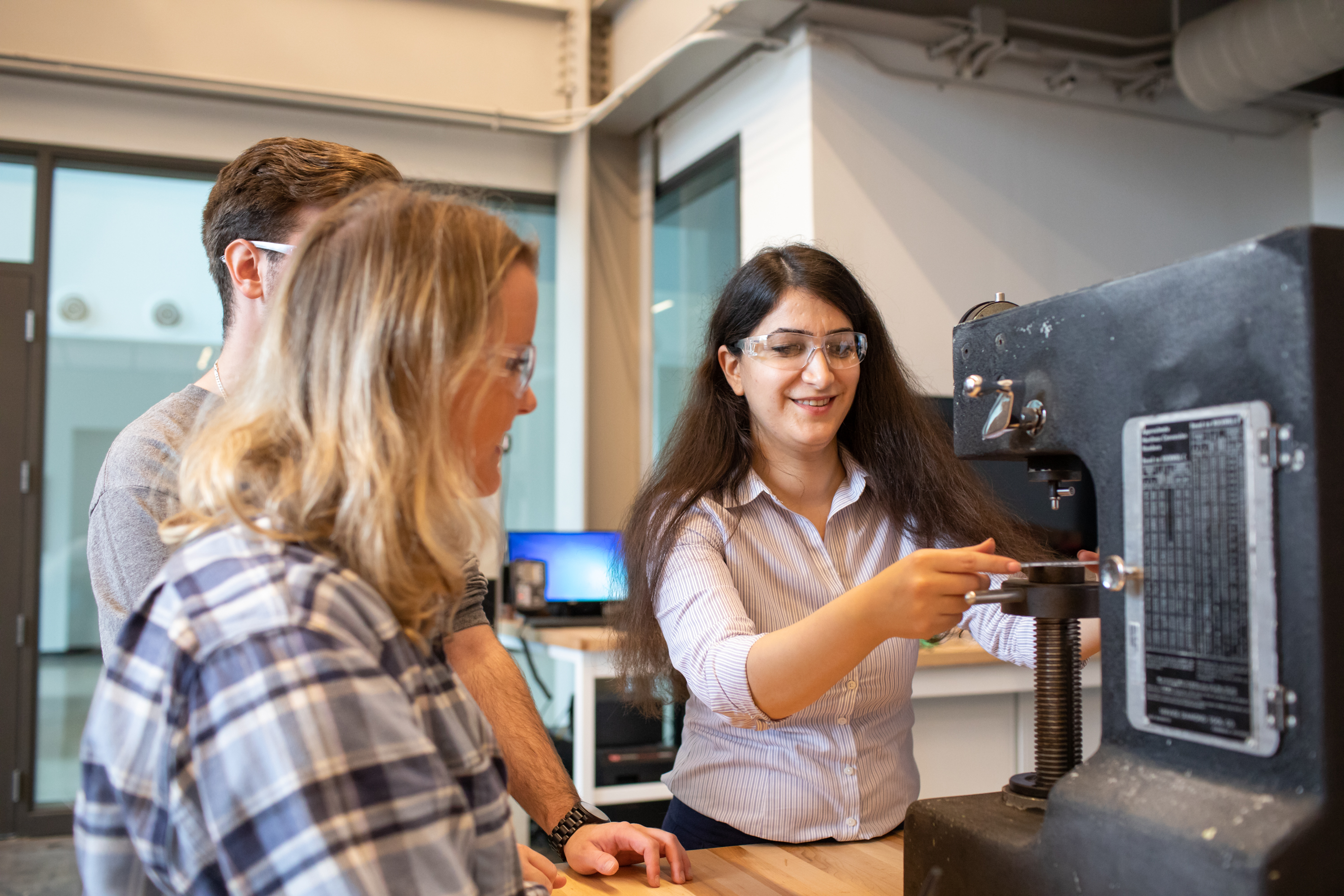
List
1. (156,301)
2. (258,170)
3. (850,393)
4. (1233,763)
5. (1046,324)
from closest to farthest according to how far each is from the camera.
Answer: (1233,763) → (1046,324) → (258,170) → (850,393) → (156,301)

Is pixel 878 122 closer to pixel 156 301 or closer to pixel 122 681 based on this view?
pixel 156 301

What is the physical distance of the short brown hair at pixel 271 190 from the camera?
44.7 inches

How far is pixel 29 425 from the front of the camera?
3816 millimetres

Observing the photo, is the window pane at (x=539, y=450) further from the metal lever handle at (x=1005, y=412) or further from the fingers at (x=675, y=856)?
the metal lever handle at (x=1005, y=412)

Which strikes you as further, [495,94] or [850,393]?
[495,94]

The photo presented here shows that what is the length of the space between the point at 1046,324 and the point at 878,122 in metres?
2.62

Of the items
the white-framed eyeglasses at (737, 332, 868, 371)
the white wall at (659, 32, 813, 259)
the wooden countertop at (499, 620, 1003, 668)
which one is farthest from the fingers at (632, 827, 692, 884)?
the white wall at (659, 32, 813, 259)

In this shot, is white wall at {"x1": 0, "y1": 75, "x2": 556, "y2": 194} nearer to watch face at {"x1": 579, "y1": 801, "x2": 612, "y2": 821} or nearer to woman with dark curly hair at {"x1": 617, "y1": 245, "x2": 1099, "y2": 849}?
woman with dark curly hair at {"x1": 617, "y1": 245, "x2": 1099, "y2": 849}

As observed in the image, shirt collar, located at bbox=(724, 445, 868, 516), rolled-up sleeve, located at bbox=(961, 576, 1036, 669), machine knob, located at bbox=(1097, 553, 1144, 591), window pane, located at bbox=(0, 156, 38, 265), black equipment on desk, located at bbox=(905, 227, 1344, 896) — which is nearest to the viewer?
black equipment on desk, located at bbox=(905, 227, 1344, 896)

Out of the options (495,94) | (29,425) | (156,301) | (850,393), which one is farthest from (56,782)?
(850,393)

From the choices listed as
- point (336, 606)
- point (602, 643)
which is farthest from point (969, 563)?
Result: point (602, 643)

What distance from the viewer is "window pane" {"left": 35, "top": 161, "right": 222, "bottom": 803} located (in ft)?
12.6

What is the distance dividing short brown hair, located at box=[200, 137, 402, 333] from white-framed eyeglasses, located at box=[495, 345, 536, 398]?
0.45 m

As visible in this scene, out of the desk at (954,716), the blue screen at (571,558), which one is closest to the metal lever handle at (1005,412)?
the desk at (954,716)
